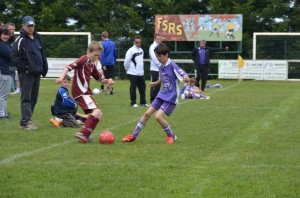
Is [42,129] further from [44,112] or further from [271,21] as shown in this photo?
[271,21]

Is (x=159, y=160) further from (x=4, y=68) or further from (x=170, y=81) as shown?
(x=4, y=68)

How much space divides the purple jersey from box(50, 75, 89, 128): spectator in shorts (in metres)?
2.48

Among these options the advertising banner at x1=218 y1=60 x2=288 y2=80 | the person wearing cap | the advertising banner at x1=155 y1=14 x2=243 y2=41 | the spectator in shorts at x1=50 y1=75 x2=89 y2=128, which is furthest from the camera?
the advertising banner at x1=155 y1=14 x2=243 y2=41

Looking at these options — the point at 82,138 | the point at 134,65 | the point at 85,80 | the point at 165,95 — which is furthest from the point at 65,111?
the point at 134,65

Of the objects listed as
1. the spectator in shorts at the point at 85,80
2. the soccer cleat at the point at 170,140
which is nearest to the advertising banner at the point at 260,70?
the soccer cleat at the point at 170,140

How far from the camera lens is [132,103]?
1634cm

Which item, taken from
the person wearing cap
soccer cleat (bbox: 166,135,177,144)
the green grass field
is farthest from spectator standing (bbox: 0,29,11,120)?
soccer cleat (bbox: 166,135,177,144)

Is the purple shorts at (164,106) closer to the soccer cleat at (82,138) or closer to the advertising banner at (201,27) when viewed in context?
the soccer cleat at (82,138)

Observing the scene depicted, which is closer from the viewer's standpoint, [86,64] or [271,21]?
[86,64]

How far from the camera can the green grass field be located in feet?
20.3

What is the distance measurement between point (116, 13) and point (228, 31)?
1234 centimetres

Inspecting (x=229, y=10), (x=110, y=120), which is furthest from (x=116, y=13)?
(x=110, y=120)

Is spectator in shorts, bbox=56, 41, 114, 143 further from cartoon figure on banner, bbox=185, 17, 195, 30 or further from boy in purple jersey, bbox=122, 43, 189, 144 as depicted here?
cartoon figure on banner, bbox=185, 17, 195, 30

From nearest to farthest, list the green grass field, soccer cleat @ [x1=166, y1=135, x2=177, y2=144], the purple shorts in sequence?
the green grass field → soccer cleat @ [x1=166, y1=135, x2=177, y2=144] → the purple shorts
